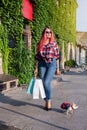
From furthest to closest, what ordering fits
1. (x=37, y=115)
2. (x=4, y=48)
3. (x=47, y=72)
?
1. (x=4, y=48)
2. (x=47, y=72)
3. (x=37, y=115)

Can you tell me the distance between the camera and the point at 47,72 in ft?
26.0

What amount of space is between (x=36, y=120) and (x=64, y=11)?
2017cm

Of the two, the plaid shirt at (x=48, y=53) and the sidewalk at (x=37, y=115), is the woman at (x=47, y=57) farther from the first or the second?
the sidewalk at (x=37, y=115)

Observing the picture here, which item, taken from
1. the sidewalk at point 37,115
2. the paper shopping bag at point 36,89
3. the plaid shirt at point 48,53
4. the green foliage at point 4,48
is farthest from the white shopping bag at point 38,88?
the green foliage at point 4,48

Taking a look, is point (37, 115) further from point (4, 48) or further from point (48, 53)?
point (4, 48)

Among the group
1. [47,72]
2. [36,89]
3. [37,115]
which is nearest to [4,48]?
[47,72]

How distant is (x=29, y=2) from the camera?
601 inches

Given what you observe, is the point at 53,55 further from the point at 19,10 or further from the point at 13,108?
the point at 19,10

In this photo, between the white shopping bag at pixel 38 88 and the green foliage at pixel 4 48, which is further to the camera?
the green foliage at pixel 4 48

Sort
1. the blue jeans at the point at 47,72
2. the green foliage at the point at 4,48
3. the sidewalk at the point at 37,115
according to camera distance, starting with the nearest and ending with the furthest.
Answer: the sidewalk at the point at 37,115 → the blue jeans at the point at 47,72 → the green foliage at the point at 4,48

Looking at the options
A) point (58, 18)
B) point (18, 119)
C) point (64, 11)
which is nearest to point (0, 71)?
point (18, 119)

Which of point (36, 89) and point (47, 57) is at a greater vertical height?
point (47, 57)

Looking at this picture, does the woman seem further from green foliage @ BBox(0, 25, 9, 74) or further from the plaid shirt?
green foliage @ BBox(0, 25, 9, 74)

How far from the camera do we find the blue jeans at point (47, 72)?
7.89 metres
